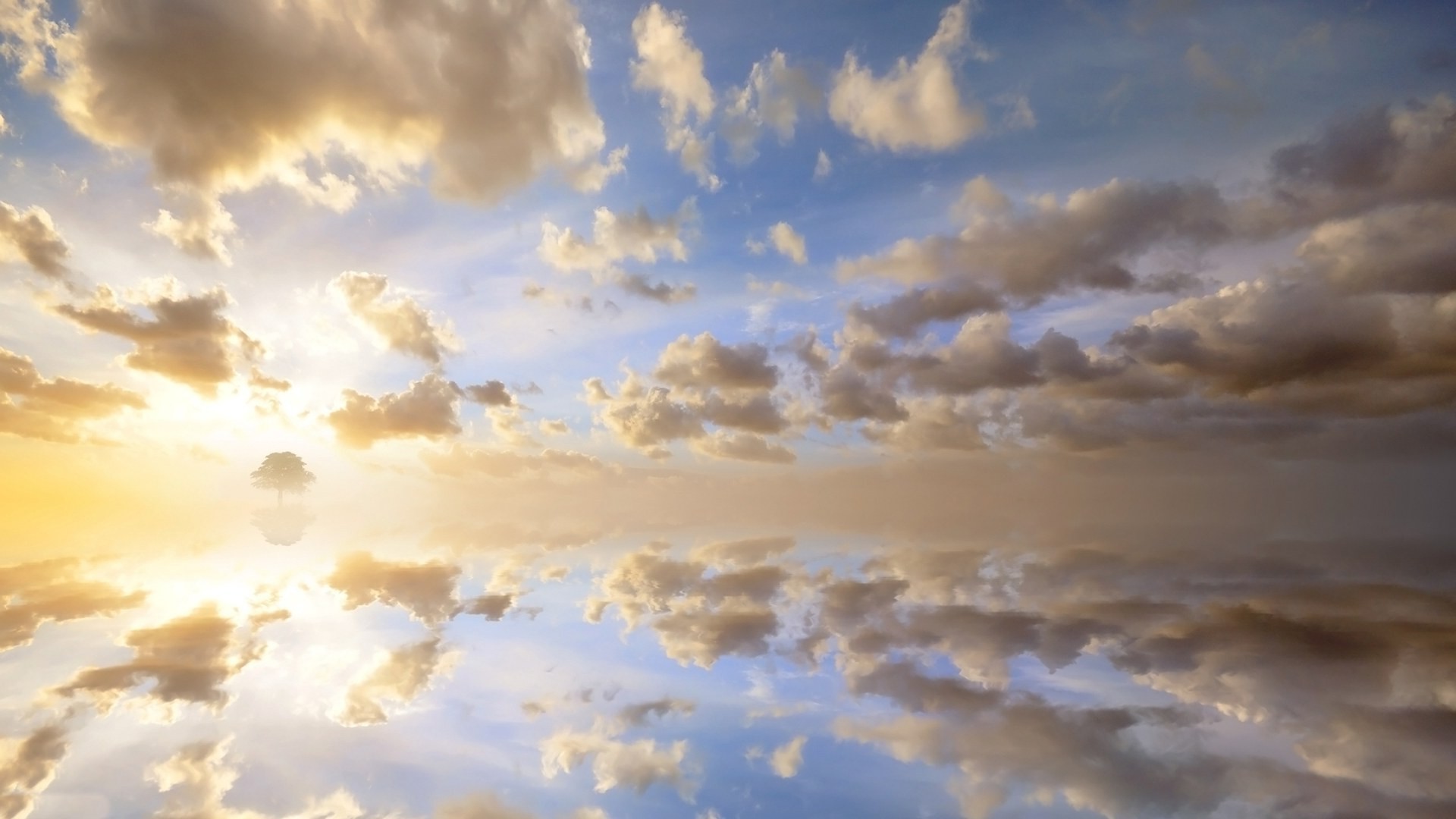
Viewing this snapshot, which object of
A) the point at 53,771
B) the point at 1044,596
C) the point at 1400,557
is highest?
the point at 53,771

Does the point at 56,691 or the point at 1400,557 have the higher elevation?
the point at 56,691

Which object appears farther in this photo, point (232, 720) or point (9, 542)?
point (9, 542)

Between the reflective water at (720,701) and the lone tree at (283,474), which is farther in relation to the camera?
the lone tree at (283,474)

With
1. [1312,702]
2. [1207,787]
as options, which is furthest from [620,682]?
[1312,702]

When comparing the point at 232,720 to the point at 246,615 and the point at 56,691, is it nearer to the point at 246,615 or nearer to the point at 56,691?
the point at 56,691

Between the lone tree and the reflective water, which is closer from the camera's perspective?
the reflective water

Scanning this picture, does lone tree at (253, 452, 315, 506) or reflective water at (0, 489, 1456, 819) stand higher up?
lone tree at (253, 452, 315, 506)

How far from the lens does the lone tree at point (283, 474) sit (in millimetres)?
154625

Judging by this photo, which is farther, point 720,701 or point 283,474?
point 283,474

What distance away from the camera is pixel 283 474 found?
157 meters

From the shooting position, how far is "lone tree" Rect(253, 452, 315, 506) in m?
155

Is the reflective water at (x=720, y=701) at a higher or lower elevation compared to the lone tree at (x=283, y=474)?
lower

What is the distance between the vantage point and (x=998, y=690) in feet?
68.7

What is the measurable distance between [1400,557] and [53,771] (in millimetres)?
123267
